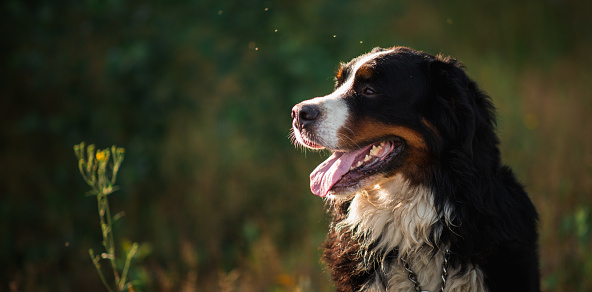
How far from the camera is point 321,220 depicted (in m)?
4.63

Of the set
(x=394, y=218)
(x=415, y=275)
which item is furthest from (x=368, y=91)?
(x=415, y=275)

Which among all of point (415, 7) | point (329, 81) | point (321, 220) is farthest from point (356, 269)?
point (415, 7)

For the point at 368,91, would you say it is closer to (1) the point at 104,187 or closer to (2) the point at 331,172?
(2) the point at 331,172

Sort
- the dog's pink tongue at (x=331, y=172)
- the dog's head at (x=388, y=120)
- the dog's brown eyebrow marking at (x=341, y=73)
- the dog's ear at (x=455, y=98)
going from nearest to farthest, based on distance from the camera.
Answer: the dog's ear at (x=455, y=98) < the dog's head at (x=388, y=120) < the dog's pink tongue at (x=331, y=172) < the dog's brown eyebrow marking at (x=341, y=73)

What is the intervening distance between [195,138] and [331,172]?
11.4ft

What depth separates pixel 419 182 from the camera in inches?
92.6

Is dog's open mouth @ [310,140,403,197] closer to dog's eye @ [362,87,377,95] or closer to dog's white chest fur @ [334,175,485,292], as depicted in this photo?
dog's white chest fur @ [334,175,485,292]

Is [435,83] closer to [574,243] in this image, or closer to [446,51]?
[574,243]

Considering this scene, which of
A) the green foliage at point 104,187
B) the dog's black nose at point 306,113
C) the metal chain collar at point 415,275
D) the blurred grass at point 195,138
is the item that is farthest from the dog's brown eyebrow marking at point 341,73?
the blurred grass at point 195,138

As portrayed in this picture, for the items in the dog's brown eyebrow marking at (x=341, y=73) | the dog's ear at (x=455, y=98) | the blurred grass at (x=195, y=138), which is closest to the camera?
the dog's ear at (x=455, y=98)

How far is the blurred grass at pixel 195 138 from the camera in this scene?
4.19 meters

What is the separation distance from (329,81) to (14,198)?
10.6 ft

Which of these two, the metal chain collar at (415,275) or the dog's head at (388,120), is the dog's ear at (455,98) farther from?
the metal chain collar at (415,275)

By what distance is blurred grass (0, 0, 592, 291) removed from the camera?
419 cm
